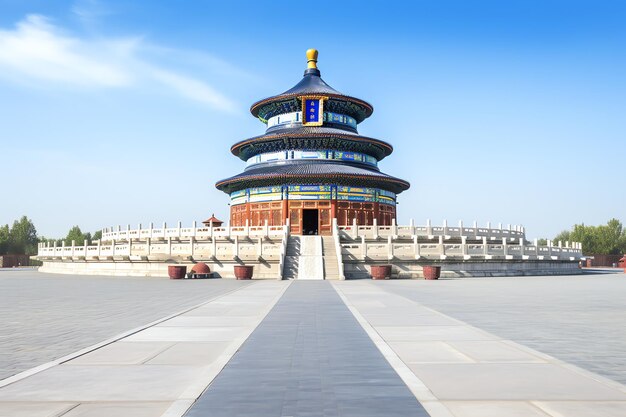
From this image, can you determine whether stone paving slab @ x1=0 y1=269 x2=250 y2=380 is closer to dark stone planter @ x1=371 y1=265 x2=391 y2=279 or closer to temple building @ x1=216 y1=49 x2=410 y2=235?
dark stone planter @ x1=371 y1=265 x2=391 y2=279

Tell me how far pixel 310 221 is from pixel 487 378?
47164mm

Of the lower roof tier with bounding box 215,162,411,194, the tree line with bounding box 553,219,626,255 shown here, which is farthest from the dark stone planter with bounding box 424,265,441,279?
the tree line with bounding box 553,219,626,255

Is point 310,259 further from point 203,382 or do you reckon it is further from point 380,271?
point 203,382

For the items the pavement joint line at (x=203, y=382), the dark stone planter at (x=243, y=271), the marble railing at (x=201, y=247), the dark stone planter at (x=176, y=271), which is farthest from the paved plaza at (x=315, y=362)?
the marble railing at (x=201, y=247)

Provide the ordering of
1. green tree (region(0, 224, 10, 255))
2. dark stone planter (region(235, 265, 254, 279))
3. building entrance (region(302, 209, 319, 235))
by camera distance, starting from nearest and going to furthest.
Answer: dark stone planter (region(235, 265, 254, 279)) < building entrance (region(302, 209, 319, 235)) < green tree (region(0, 224, 10, 255))

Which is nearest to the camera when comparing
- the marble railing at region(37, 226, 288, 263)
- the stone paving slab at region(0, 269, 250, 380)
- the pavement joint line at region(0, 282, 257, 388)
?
the pavement joint line at region(0, 282, 257, 388)

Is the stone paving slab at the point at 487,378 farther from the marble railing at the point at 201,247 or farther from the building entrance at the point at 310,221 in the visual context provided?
the building entrance at the point at 310,221

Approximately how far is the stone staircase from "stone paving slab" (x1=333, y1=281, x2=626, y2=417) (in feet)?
78.6

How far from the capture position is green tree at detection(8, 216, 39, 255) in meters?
121

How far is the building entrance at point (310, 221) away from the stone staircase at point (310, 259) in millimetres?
13324

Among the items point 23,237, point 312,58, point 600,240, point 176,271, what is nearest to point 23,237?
point 23,237

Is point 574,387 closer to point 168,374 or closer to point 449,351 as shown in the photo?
A: point 449,351

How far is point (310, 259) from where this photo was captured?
37156mm

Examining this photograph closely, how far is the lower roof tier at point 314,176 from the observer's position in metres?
52.0
